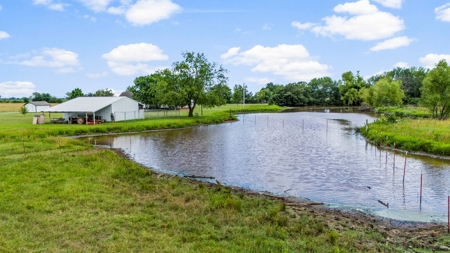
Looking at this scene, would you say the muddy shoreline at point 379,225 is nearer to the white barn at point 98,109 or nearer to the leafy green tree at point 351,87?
the white barn at point 98,109

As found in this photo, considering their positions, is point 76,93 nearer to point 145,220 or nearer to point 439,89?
point 439,89

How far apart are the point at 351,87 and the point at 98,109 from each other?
327 ft

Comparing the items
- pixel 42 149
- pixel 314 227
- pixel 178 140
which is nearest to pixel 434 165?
pixel 314 227

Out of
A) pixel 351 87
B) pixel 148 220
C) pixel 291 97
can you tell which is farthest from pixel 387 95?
pixel 148 220

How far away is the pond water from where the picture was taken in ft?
41.5

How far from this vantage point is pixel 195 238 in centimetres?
746

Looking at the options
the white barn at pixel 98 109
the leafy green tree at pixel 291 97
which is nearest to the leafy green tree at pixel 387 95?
the leafy green tree at pixel 291 97

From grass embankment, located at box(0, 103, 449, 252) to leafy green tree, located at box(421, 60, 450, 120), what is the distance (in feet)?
141

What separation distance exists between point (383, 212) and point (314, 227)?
4173 millimetres

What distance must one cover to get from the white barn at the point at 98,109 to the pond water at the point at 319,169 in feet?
50.4

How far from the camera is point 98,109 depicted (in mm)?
42031

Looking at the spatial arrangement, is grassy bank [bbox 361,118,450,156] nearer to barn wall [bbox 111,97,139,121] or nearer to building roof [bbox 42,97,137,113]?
barn wall [bbox 111,97,139,121]

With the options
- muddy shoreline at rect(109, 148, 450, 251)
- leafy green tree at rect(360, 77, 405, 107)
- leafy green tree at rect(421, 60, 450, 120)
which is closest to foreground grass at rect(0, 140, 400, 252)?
muddy shoreline at rect(109, 148, 450, 251)

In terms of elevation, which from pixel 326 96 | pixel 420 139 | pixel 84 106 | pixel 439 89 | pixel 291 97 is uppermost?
pixel 326 96
